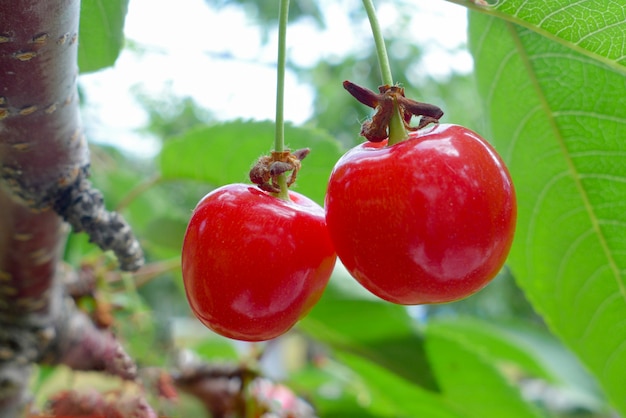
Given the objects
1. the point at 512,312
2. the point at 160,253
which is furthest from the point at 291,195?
the point at 512,312

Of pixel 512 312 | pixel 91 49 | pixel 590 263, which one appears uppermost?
pixel 91 49

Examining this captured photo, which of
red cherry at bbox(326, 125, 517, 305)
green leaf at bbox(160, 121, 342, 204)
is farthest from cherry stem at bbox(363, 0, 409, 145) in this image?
green leaf at bbox(160, 121, 342, 204)

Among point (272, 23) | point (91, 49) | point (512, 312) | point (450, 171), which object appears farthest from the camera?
point (512, 312)

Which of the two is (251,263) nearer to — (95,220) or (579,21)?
(95,220)

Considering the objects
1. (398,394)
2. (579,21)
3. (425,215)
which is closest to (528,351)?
(398,394)

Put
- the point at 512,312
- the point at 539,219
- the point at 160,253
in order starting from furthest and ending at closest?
1. the point at 512,312
2. the point at 160,253
3. the point at 539,219

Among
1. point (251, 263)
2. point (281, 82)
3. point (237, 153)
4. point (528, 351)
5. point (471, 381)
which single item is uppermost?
point (281, 82)

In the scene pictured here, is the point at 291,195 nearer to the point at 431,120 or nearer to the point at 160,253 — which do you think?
the point at 431,120
